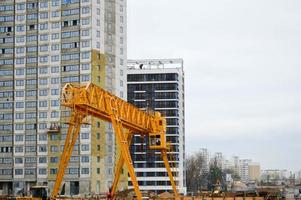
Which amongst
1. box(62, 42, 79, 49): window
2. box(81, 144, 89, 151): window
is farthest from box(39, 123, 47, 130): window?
box(62, 42, 79, 49): window

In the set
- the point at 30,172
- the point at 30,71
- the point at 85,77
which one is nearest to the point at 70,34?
the point at 85,77

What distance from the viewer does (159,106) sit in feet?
466

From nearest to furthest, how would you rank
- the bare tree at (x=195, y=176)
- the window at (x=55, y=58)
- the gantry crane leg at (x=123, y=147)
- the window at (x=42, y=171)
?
the gantry crane leg at (x=123, y=147) < the window at (x=42, y=171) < the window at (x=55, y=58) < the bare tree at (x=195, y=176)

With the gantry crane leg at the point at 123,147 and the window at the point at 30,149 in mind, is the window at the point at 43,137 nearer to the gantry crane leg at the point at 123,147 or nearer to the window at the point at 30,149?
the window at the point at 30,149

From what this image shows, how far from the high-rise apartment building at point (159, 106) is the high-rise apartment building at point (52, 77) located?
3837 centimetres

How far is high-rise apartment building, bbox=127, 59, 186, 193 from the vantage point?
139 metres

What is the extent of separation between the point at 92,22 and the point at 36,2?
45.1ft

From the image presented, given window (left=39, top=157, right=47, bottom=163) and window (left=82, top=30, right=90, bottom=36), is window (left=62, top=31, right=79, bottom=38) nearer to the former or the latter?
window (left=82, top=30, right=90, bottom=36)

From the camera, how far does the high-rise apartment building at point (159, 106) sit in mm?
139125

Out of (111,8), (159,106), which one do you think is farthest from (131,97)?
(111,8)

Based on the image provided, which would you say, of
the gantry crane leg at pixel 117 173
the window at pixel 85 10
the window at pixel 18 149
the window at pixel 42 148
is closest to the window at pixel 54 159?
the window at pixel 42 148

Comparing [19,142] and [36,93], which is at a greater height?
[36,93]

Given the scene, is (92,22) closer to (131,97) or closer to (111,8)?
(111,8)

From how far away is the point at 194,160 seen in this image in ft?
611
